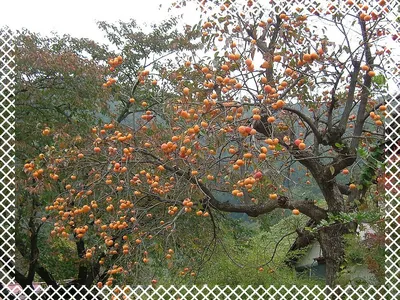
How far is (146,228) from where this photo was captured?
10.4ft

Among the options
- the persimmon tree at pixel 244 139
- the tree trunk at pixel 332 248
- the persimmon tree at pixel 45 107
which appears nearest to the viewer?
the persimmon tree at pixel 244 139

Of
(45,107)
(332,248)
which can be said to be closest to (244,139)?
(332,248)

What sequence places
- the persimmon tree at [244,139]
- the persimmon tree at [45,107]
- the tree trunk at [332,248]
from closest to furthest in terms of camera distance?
the persimmon tree at [244,139], the tree trunk at [332,248], the persimmon tree at [45,107]

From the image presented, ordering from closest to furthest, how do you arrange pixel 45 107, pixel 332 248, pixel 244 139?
pixel 244 139 → pixel 332 248 → pixel 45 107

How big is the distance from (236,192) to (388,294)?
117 cm

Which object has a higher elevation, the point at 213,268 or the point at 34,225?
the point at 213,268

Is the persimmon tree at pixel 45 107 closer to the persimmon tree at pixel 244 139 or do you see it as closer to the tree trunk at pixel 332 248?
the persimmon tree at pixel 244 139

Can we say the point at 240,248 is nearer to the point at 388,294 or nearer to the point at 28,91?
the point at 388,294

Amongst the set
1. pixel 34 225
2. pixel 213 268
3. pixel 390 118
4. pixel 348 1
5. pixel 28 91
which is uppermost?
pixel 348 1

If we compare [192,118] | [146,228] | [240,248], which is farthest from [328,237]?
[240,248]

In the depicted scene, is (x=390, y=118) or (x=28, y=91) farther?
(x=28, y=91)

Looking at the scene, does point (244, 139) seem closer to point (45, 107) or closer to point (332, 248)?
point (332, 248)

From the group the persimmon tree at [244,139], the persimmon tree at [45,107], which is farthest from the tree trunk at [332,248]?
the persimmon tree at [45,107]

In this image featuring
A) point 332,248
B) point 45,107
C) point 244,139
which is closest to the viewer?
point 244,139
